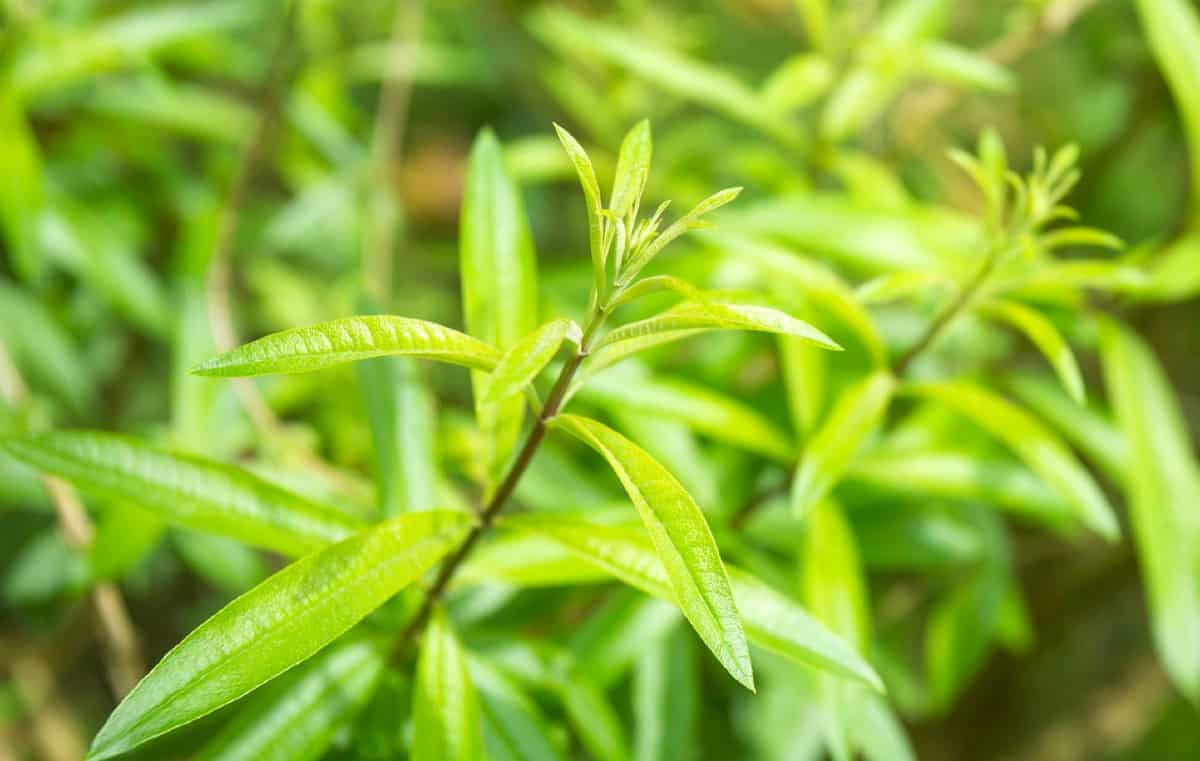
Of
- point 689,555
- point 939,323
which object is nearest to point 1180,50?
point 939,323

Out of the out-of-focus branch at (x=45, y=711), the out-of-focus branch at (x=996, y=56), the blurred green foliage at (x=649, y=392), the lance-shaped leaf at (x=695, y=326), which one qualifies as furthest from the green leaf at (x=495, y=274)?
the out-of-focus branch at (x=45, y=711)

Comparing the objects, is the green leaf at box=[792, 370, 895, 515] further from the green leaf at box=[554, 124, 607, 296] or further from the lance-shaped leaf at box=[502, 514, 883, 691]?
the green leaf at box=[554, 124, 607, 296]

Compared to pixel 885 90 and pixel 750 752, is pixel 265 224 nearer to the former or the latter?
pixel 885 90

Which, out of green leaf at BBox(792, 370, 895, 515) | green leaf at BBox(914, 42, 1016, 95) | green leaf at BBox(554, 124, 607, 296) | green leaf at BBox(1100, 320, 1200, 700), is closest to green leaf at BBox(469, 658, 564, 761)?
green leaf at BBox(792, 370, 895, 515)

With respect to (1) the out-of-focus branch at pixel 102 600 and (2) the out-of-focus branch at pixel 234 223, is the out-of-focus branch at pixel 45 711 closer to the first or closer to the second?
(1) the out-of-focus branch at pixel 102 600

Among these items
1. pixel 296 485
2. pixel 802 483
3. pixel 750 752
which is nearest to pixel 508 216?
pixel 802 483

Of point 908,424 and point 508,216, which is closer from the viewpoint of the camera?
point 508,216
